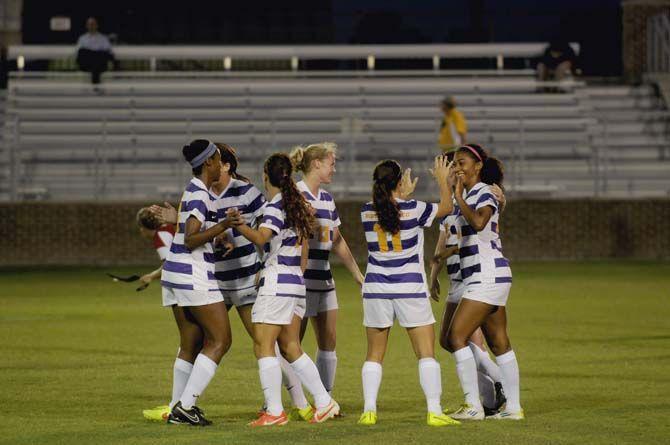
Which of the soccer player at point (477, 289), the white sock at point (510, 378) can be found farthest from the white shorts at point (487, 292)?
the white sock at point (510, 378)

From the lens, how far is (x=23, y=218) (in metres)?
24.9

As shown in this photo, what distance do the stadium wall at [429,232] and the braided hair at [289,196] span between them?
53.6 feet

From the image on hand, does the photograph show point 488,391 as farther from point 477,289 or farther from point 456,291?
point 477,289

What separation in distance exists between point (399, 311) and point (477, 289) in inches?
21.8

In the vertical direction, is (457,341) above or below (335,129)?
below

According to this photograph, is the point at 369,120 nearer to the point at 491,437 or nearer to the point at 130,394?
the point at 130,394

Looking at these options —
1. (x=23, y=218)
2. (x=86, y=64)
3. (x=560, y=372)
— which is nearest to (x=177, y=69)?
(x=86, y=64)

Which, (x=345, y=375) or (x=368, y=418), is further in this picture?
(x=345, y=375)

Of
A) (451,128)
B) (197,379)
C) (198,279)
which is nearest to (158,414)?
(197,379)

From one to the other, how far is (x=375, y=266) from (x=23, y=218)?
56.1 ft

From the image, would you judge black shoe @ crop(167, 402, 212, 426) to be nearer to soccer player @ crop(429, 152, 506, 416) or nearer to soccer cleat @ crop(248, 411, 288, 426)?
soccer cleat @ crop(248, 411, 288, 426)

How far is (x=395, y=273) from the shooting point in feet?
29.1

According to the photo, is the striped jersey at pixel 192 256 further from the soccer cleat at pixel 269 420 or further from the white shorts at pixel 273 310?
the soccer cleat at pixel 269 420

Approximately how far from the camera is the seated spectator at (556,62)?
31375 mm
